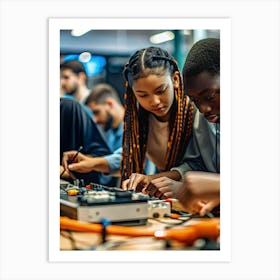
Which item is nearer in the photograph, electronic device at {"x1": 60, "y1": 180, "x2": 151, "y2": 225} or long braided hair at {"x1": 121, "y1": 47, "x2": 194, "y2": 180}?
electronic device at {"x1": 60, "y1": 180, "x2": 151, "y2": 225}

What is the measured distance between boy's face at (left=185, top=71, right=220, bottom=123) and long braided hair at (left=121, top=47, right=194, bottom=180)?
0.03m

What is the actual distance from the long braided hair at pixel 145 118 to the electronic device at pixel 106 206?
0.40 ft

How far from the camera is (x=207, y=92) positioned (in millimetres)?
1853

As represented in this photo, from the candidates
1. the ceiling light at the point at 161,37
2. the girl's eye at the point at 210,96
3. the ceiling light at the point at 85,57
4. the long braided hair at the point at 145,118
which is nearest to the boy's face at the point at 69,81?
the ceiling light at the point at 85,57

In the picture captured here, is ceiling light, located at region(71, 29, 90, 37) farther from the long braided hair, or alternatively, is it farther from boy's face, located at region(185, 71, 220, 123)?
boy's face, located at region(185, 71, 220, 123)

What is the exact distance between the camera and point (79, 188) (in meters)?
1.86

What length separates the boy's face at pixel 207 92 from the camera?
185cm

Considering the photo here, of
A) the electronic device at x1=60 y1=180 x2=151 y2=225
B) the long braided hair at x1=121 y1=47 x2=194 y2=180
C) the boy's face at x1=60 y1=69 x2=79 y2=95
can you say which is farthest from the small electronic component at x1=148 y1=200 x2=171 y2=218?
the boy's face at x1=60 y1=69 x2=79 y2=95

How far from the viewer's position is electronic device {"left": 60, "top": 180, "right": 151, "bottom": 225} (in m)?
1.73

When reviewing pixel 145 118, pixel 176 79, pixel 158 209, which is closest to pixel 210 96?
pixel 176 79
